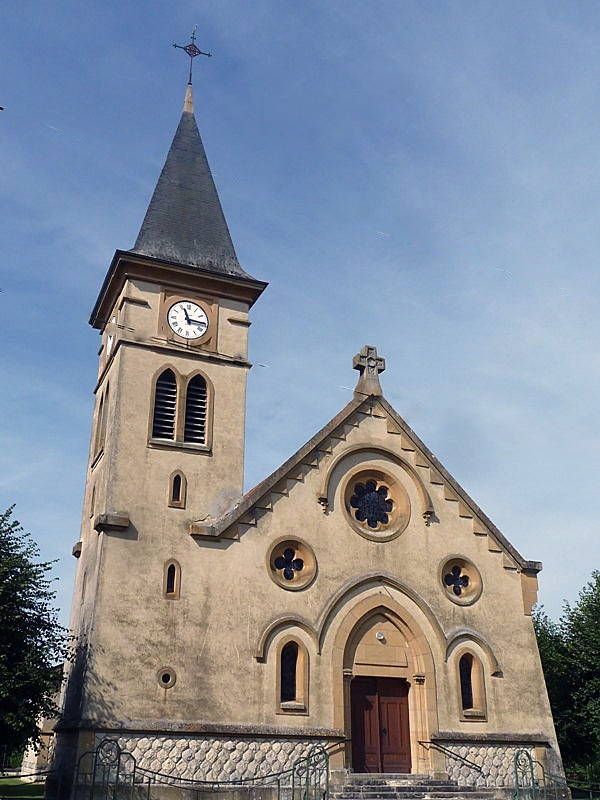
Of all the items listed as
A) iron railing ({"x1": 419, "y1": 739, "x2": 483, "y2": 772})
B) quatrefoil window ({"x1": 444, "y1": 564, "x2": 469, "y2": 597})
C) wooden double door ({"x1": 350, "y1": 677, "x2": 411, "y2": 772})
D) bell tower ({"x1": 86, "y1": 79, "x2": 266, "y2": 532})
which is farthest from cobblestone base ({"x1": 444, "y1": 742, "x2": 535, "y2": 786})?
bell tower ({"x1": 86, "y1": 79, "x2": 266, "y2": 532})

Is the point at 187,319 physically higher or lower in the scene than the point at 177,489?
higher

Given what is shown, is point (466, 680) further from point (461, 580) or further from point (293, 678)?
point (293, 678)

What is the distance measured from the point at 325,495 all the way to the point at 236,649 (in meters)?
5.41

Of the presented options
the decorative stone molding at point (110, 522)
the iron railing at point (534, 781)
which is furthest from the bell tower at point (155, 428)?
the iron railing at point (534, 781)

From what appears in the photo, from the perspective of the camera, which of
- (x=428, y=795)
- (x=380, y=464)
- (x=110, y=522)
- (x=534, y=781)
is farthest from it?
(x=380, y=464)

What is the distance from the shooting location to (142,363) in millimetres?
26375

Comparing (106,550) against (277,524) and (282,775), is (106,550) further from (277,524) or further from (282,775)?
(282,775)

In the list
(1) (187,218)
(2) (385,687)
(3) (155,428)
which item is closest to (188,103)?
(1) (187,218)

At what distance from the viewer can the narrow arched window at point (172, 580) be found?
76.0 feet

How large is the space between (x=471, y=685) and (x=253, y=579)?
307 inches

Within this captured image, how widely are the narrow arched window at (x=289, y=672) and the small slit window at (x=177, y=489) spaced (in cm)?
→ 518

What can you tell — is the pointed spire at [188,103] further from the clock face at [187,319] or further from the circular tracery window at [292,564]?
the circular tracery window at [292,564]

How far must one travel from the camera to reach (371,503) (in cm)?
2700

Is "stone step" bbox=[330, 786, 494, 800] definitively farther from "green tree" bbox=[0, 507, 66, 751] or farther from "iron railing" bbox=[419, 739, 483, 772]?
"green tree" bbox=[0, 507, 66, 751]
